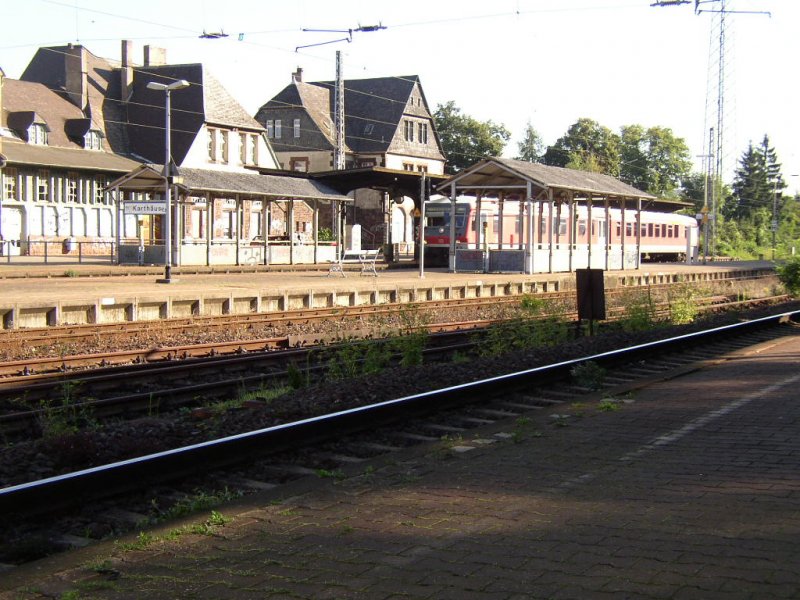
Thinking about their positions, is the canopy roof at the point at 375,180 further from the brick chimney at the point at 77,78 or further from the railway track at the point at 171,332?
the brick chimney at the point at 77,78

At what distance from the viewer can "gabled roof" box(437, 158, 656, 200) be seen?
33188mm

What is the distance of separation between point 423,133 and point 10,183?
37535mm

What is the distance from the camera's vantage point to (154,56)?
61688 millimetres

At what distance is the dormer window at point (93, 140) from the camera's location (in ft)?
179

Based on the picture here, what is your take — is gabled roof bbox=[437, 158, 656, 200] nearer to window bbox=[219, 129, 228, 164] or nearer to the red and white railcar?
the red and white railcar

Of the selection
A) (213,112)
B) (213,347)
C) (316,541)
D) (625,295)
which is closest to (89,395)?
(213,347)

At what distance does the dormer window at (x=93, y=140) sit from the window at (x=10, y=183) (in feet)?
24.3

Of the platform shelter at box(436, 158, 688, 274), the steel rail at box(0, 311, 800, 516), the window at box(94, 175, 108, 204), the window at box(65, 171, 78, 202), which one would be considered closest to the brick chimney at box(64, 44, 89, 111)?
the window at box(94, 175, 108, 204)

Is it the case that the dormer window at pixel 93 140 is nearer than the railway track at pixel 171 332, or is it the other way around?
the railway track at pixel 171 332

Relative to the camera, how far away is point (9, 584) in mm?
4266

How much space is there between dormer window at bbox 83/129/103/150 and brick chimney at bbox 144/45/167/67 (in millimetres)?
7782

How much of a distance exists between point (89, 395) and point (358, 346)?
3850 millimetres

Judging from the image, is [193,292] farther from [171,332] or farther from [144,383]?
[144,383]

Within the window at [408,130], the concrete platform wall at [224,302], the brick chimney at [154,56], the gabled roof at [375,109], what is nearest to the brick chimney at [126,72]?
the brick chimney at [154,56]
